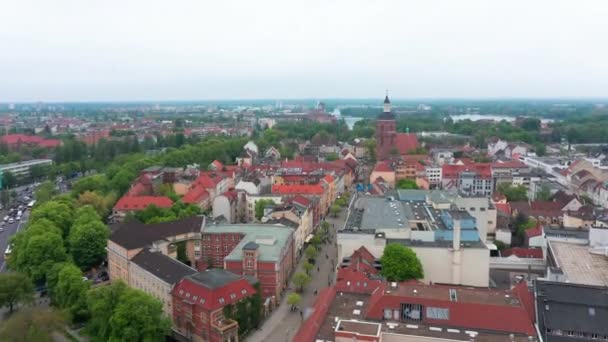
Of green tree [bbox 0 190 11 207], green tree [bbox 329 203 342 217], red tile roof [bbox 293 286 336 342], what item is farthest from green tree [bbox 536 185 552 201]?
green tree [bbox 0 190 11 207]

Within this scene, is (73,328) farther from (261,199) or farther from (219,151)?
(219,151)

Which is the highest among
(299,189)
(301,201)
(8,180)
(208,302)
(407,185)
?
(301,201)

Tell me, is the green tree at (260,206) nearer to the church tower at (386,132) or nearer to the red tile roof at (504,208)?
the red tile roof at (504,208)

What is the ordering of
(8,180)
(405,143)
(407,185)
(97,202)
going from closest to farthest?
(97,202) → (407,185) → (8,180) → (405,143)

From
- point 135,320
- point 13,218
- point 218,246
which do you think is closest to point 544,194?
point 218,246

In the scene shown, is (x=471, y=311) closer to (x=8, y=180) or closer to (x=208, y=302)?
(x=208, y=302)
